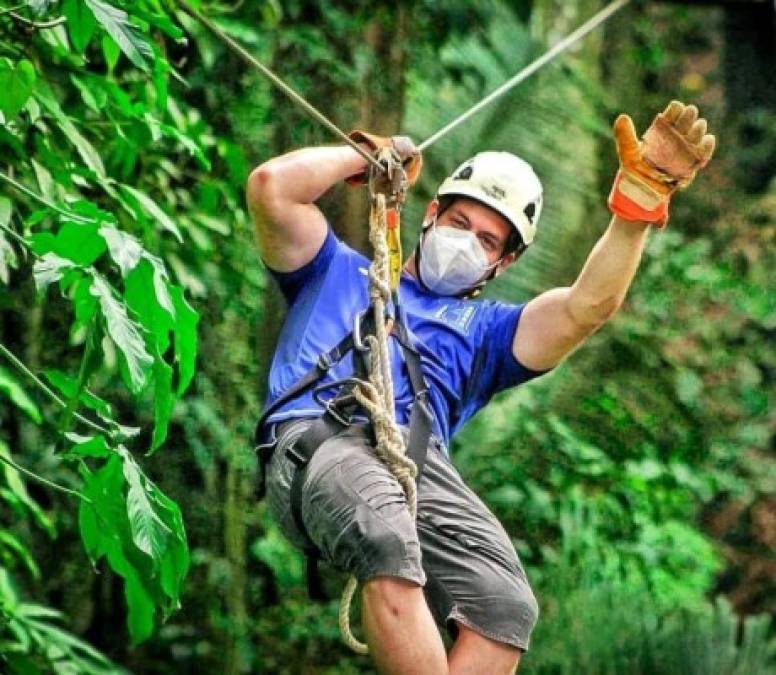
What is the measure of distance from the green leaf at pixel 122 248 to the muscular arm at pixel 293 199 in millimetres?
732

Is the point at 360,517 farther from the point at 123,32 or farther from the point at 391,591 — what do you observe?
the point at 123,32

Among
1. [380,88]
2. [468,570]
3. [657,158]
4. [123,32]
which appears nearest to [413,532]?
[468,570]

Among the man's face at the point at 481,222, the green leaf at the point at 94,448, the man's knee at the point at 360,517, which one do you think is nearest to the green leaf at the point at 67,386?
the green leaf at the point at 94,448

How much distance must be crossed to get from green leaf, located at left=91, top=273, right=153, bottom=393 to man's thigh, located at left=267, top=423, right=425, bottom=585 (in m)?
0.54

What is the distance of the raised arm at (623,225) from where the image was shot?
3.81m

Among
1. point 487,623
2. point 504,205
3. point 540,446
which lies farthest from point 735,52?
point 487,623

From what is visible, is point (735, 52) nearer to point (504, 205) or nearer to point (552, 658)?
point (552, 658)

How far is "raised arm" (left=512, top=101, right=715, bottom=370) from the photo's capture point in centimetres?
381

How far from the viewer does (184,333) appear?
3.23 m

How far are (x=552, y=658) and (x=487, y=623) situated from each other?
2411mm

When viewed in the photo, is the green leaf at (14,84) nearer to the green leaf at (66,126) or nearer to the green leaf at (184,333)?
the green leaf at (184,333)

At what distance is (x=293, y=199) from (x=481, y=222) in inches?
15.9

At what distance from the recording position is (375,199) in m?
3.77

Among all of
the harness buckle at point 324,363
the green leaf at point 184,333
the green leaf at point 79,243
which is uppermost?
the green leaf at point 79,243
